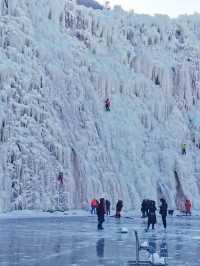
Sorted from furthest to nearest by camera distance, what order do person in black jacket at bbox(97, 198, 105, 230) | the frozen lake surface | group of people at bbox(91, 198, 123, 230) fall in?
group of people at bbox(91, 198, 123, 230) → person in black jacket at bbox(97, 198, 105, 230) → the frozen lake surface

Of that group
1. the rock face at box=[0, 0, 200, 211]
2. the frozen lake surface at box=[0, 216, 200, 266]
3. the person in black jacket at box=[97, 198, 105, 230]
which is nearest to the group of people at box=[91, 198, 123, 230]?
the person in black jacket at box=[97, 198, 105, 230]

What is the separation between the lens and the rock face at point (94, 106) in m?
45.4

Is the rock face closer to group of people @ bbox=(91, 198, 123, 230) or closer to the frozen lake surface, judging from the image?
group of people @ bbox=(91, 198, 123, 230)

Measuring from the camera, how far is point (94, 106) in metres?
54.5

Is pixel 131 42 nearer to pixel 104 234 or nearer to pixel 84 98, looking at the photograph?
pixel 84 98

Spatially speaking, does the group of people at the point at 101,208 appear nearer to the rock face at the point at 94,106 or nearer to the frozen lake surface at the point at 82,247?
the frozen lake surface at the point at 82,247

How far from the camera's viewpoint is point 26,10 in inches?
2089

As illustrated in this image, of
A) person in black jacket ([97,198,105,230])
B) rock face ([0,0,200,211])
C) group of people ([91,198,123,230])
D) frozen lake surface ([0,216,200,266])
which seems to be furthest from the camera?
rock face ([0,0,200,211])

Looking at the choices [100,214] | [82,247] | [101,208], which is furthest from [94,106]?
[82,247]

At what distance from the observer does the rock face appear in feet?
149

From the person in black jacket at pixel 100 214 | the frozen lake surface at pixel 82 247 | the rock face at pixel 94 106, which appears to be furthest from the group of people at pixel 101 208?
the rock face at pixel 94 106

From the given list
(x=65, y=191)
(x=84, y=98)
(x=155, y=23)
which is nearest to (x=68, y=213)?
(x=65, y=191)

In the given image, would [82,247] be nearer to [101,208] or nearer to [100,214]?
[100,214]

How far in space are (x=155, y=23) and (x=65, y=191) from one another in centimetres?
2774
